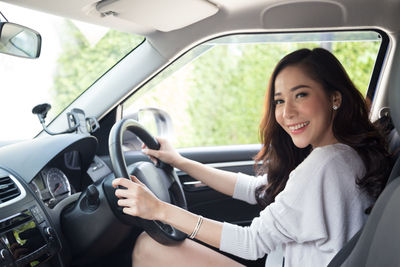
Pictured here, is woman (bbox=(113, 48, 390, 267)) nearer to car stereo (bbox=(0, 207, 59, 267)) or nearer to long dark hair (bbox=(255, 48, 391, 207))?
long dark hair (bbox=(255, 48, 391, 207))

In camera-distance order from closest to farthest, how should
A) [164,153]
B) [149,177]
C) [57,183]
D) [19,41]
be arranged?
[19,41]
[149,177]
[57,183]
[164,153]

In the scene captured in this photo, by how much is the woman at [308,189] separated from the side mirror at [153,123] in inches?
29.1

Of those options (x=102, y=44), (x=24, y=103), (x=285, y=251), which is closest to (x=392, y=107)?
(x=285, y=251)

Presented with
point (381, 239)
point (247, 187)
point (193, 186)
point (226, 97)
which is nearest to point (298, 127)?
point (247, 187)

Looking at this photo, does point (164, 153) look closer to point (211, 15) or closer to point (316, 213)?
point (211, 15)

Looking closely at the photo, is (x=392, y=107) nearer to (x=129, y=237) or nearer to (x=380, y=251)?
(x=380, y=251)

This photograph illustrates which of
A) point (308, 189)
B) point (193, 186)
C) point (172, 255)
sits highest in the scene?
point (308, 189)

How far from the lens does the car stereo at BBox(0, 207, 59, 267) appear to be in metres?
1.33

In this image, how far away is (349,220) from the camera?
4.80ft

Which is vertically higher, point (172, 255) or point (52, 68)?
point (52, 68)

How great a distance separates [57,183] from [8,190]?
34 cm

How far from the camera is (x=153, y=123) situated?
2555 millimetres

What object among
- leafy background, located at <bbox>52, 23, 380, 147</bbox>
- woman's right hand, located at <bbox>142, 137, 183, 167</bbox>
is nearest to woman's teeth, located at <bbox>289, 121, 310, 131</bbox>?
woman's right hand, located at <bbox>142, 137, 183, 167</bbox>

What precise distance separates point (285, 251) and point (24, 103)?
3246 millimetres
